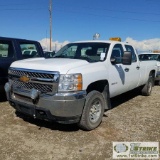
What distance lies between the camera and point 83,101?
4.34m

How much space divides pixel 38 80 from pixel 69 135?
1.27 meters

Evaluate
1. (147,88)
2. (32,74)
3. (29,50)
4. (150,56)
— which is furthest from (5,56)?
(150,56)

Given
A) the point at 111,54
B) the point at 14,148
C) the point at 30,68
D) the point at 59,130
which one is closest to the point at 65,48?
the point at 111,54

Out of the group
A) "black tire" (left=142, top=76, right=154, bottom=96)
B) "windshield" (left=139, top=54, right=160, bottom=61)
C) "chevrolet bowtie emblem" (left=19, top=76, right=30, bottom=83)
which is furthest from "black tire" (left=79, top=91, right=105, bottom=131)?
"windshield" (left=139, top=54, right=160, bottom=61)

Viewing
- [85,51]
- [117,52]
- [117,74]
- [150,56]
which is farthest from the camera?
[150,56]

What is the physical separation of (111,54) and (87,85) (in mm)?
1456

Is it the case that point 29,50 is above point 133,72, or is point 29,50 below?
above

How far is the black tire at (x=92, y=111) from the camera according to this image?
178 inches

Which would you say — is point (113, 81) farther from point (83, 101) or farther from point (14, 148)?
point (14, 148)

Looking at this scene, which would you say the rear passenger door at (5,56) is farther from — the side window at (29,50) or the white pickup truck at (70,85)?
the white pickup truck at (70,85)

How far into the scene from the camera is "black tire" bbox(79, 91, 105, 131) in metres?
4.52

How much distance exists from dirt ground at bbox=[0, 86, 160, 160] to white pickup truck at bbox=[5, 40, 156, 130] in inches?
14.6

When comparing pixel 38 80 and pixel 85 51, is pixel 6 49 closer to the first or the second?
pixel 85 51

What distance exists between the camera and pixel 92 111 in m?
4.82
